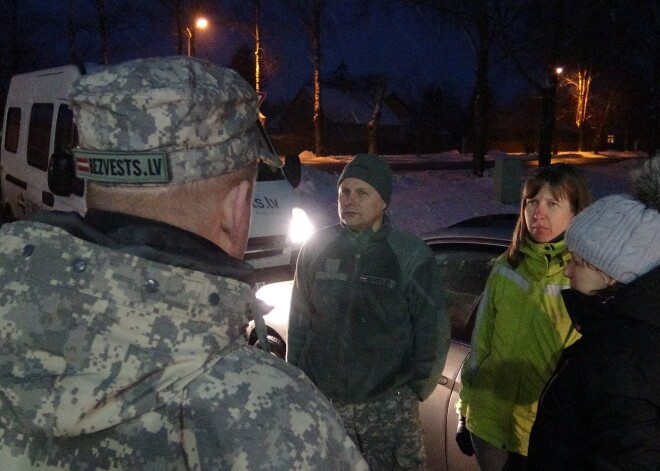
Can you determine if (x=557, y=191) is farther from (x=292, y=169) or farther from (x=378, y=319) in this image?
(x=292, y=169)

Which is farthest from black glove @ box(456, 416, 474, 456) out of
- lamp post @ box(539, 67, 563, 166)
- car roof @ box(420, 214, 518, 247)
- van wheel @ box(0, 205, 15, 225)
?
lamp post @ box(539, 67, 563, 166)

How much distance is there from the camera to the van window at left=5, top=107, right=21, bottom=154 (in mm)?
8535

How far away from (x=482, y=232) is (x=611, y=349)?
1871mm

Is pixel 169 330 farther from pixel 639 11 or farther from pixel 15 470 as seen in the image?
pixel 639 11

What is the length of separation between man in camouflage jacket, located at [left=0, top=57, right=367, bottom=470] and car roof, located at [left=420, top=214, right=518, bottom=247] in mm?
2477

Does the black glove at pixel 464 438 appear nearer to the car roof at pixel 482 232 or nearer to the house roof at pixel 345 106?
the car roof at pixel 482 232

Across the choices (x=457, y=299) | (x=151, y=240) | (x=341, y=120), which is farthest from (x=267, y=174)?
(x=341, y=120)

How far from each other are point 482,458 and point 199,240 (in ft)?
7.22

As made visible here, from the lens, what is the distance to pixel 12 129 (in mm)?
8867

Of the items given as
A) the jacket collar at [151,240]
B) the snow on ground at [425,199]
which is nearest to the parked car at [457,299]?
the jacket collar at [151,240]

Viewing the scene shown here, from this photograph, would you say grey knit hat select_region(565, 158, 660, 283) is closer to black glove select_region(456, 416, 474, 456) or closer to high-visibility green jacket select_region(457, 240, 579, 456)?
high-visibility green jacket select_region(457, 240, 579, 456)

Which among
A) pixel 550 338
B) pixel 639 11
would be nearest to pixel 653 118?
pixel 639 11

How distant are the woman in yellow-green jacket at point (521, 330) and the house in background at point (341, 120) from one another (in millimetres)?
46599

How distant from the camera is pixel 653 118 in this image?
2959 cm
